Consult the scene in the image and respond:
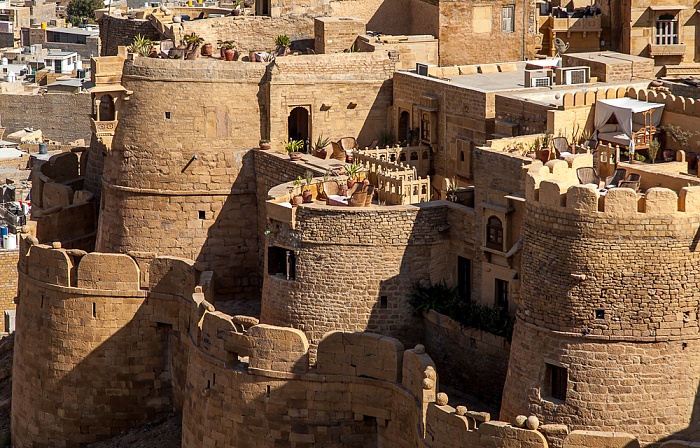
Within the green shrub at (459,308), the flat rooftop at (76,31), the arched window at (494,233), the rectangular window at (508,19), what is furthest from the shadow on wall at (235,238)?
the flat rooftop at (76,31)

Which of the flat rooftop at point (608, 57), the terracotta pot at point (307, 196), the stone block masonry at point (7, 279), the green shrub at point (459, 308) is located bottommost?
the stone block masonry at point (7, 279)

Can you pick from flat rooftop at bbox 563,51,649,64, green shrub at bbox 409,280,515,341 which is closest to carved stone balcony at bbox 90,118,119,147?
green shrub at bbox 409,280,515,341

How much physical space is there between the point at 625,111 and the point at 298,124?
405 inches

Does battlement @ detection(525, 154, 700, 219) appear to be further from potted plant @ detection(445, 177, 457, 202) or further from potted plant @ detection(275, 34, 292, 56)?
potted plant @ detection(275, 34, 292, 56)

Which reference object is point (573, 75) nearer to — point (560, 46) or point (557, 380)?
point (560, 46)

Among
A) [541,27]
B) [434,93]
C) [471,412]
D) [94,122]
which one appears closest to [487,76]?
[434,93]

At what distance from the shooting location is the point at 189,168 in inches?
1930

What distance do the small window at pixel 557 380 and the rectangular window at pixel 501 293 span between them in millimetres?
4754

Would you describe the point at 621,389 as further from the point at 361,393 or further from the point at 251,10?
the point at 251,10

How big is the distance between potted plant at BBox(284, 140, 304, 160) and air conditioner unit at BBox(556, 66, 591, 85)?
673 centimetres

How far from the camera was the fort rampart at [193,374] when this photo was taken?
135 feet

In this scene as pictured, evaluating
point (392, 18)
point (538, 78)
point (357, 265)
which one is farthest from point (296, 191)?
point (392, 18)

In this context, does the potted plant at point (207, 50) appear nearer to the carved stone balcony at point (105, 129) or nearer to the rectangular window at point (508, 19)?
the carved stone balcony at point (105, 129)

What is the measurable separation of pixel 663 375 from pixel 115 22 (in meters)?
27.2
